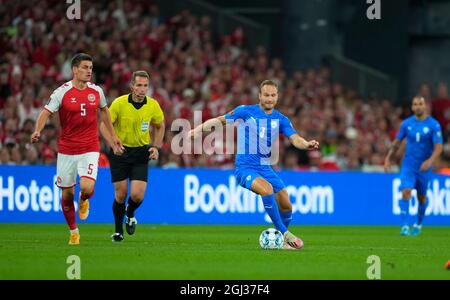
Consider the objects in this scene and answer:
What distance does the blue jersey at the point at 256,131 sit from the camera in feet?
48.4

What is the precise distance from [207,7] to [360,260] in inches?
741

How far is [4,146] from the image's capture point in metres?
22.1

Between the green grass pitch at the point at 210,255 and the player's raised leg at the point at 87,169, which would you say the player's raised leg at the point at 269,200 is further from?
the player's raised leg at the point at 87,169

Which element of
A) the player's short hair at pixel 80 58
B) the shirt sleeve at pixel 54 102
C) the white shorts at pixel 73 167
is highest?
the player's short hair at pixel 80 58

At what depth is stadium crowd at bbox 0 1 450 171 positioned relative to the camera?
2350cm

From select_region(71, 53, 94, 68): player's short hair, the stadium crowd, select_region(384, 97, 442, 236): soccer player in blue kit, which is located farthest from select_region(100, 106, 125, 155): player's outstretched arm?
the stadium crowd

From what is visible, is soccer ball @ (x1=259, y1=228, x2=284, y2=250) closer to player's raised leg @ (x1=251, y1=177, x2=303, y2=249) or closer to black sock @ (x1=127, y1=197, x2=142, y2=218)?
player's raised leg @ (x1=251, y1=177, x2=303, y2=249)

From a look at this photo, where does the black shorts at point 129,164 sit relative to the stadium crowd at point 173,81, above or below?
below

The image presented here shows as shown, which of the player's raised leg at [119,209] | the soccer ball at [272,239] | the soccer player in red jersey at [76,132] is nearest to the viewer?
the soccer ball at [272,239]

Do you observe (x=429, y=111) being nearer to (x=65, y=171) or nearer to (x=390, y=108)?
(x=390, y=108)

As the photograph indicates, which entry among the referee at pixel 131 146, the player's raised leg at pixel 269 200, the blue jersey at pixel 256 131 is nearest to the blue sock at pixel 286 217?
the player's raised leg at pixel 269 200

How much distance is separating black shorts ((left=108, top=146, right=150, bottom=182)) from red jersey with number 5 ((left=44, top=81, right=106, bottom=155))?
37.4 inches

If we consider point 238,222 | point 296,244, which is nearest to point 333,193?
point 238,222

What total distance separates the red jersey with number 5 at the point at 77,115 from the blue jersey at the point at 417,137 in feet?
23.9
